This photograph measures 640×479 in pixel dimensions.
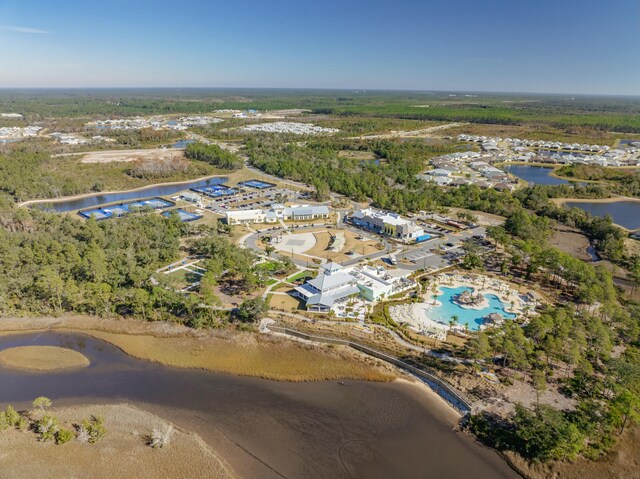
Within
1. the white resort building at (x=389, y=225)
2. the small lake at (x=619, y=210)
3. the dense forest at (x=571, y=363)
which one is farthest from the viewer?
the small lake at (x=619, y=210)

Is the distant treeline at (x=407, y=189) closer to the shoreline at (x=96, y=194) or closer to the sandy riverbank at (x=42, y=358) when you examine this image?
the shoreline at (x=96, y=194)

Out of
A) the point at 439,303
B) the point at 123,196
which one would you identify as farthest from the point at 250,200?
the point at 439,303

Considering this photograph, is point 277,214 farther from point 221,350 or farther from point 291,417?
point 291,417

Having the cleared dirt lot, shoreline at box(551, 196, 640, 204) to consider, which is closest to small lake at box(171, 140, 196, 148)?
the cleared dirt lot

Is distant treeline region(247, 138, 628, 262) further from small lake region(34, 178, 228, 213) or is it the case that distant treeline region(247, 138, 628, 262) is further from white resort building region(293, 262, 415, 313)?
white resort building region(293, 262, 415, 313)

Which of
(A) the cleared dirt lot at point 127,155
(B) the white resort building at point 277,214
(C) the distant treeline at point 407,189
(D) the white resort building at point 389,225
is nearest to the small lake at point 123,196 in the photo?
(C) the distant treeline at point 407,189

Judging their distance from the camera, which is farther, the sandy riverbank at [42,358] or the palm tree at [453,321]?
the palm tree at [453,321]

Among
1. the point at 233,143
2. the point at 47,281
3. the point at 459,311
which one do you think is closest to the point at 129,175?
the point at 233,143
